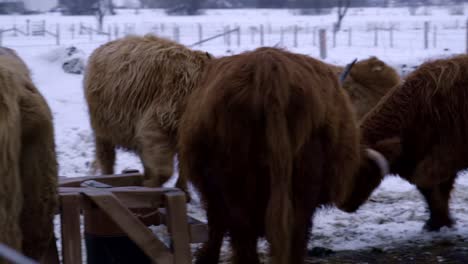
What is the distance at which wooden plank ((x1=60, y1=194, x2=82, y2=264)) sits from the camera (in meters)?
4.57

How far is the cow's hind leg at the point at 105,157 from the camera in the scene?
7793mm

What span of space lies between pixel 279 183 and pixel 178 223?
1.09 metres

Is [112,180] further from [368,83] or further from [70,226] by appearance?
[368,83]

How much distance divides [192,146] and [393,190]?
204 inches

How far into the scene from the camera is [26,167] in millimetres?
3656

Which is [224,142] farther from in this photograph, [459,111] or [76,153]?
[76,153]

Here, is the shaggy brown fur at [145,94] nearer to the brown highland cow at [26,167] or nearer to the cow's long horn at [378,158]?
the cow's long horn at [378,158]

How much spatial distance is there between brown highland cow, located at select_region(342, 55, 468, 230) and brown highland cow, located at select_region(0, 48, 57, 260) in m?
3.03

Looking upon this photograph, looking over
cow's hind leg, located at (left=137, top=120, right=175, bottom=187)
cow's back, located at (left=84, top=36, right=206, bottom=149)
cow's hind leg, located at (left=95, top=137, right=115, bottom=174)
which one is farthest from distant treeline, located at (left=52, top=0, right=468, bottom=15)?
cow's hind leg, located at (left=137, top=120, right=175, bottom=187)

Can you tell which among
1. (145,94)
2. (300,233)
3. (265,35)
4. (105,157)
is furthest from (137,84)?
(265,35)

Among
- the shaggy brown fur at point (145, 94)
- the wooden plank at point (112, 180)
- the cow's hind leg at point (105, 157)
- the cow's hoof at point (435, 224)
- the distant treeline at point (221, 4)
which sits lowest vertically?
the distant treeline at point (221, 4)

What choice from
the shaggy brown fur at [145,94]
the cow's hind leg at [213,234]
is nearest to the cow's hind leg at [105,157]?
the shaggy brown fur at [145,94]

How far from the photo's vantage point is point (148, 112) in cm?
648

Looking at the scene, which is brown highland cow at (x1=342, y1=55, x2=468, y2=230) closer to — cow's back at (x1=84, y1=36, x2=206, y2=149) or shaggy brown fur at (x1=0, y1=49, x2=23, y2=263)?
cow's back at (x1=84, y1=36, x2=206, y2=149)
